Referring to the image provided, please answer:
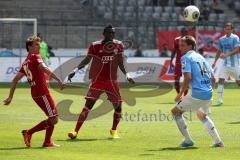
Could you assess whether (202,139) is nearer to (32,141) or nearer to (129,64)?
(32,141)

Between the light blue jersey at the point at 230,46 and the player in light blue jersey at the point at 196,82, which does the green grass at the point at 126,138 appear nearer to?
the player in light blue jersey at the point at 196,82

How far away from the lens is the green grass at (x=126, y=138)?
45.4ft

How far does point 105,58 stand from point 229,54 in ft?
28.5

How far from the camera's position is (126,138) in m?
16.6

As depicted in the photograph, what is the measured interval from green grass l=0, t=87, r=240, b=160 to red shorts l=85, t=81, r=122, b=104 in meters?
0.85

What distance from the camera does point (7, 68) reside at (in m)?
37.6

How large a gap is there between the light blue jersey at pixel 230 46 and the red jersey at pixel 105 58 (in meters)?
8.76

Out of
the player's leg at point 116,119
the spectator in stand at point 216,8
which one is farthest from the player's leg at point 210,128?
the spectator in stand at point 216,8

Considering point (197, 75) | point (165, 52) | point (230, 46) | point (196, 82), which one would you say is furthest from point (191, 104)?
point (165, 52)

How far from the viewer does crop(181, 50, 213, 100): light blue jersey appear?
47.8 ft

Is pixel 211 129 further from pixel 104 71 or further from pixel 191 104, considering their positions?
pixel 104 71

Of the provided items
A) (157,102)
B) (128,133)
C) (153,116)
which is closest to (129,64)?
(157,102)

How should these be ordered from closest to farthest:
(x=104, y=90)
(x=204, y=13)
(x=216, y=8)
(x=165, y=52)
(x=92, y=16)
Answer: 1. (x=104, y=90)
2. (x=165, y=52)
3. (x=92, y=16)
4. (x=204, y=13)
5. (x=216, y=8)

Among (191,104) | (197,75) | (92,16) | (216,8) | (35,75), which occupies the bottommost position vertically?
(92,16)
